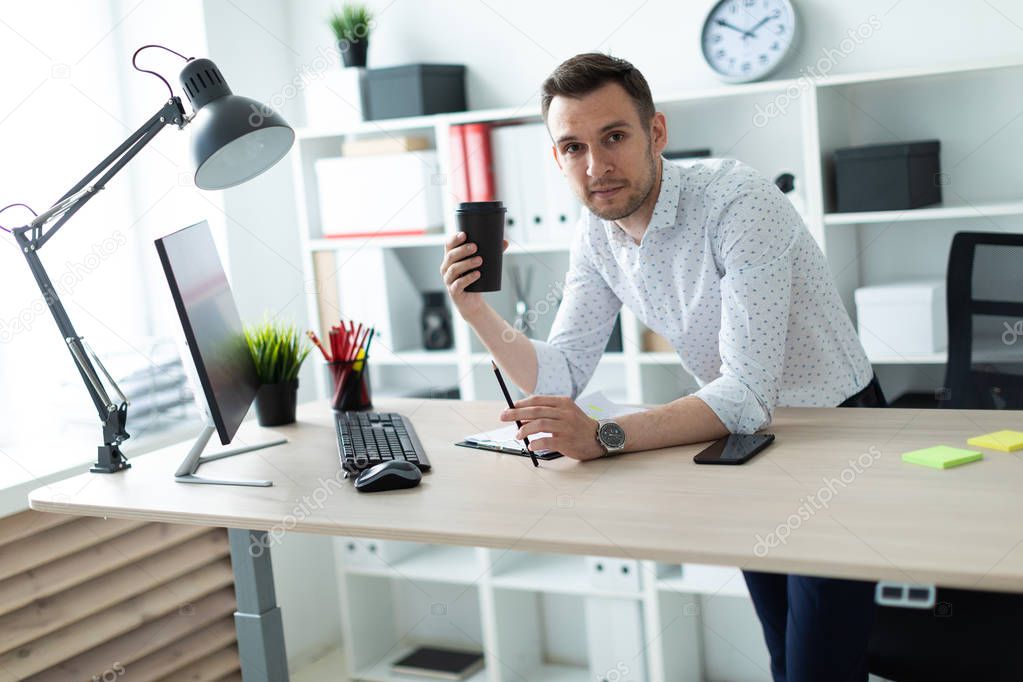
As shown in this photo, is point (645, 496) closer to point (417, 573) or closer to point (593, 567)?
point (593, 567)

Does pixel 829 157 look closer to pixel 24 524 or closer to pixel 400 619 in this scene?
pixel 400 619

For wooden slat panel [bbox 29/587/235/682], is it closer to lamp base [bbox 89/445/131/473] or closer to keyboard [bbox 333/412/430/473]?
lamp base [bbox 89/445/131/473]

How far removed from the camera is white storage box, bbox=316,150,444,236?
3.07 meters

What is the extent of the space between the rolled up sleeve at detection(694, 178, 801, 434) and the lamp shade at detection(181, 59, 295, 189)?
2.54 ft

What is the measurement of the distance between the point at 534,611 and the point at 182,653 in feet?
3.54

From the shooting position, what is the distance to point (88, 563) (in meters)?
2.58

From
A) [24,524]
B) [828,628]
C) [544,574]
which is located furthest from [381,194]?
[828,628]

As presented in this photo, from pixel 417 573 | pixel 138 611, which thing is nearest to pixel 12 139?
pixel 138 611

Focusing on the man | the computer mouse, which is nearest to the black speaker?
the man

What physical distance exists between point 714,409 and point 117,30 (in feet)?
7.62

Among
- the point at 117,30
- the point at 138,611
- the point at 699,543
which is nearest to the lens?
the point at 699,543

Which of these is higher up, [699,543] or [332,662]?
[699,543]

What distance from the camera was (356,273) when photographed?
324 centimetres

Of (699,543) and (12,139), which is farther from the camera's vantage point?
(12,139)
